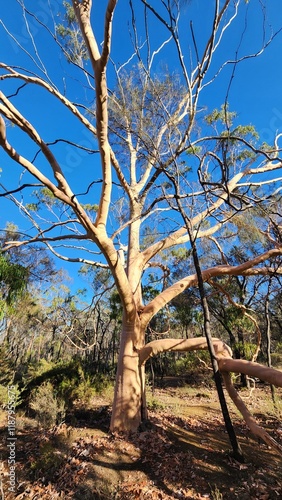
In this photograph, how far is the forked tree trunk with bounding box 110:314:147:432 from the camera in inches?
175

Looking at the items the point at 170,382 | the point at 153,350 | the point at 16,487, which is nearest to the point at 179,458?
the point at 153,350

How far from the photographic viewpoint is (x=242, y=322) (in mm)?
10773

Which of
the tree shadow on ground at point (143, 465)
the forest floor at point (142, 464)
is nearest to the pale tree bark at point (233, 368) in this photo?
the forest floor at point (142, 464)

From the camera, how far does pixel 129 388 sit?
461 centimetres

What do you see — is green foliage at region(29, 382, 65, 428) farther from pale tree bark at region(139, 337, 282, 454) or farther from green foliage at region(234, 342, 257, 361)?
green foliage at region(234, 342, 257, 361)

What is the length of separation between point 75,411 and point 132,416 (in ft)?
6.16

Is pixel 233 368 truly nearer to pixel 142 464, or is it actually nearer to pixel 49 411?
pixel 142 464

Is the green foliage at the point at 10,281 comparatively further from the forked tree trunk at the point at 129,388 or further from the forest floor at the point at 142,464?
the forked tree trunk at the point at 129,388

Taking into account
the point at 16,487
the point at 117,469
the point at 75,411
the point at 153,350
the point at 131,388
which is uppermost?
the point at 153,350

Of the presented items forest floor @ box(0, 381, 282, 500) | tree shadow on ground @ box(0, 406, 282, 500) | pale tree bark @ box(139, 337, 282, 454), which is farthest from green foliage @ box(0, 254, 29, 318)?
pale tree bark @ box(139, 337, 282, 454)

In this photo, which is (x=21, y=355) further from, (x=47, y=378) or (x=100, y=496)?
(x=100, y=496)

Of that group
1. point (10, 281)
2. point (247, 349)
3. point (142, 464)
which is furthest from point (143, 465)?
point (247, 349)

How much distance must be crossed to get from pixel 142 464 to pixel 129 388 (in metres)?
1.14

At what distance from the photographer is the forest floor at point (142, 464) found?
10.1 feet
